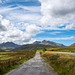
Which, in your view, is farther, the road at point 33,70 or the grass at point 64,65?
the road at point 33,70

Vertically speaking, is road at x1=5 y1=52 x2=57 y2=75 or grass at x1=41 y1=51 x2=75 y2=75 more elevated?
grass at x1=41 y1=51 x2=75 y2=75

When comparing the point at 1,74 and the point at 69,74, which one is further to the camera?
the point at 1,74

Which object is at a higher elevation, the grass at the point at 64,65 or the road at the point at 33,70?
the grass at the point at 64,65

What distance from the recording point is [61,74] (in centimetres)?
1452

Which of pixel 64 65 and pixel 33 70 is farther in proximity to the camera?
pixel 64 65

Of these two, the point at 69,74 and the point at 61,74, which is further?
the point at 61,74

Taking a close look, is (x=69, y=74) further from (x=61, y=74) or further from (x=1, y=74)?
(x=1, y=74)

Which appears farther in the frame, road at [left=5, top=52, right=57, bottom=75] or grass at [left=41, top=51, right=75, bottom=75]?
road at [left=5, top=52, right=57, bottom=75]

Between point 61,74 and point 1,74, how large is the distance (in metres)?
7.88

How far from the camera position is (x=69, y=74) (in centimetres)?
1339

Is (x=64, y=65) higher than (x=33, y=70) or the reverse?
higher

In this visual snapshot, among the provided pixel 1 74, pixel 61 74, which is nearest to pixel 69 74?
pixel 61 74

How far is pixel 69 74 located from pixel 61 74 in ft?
4.52
